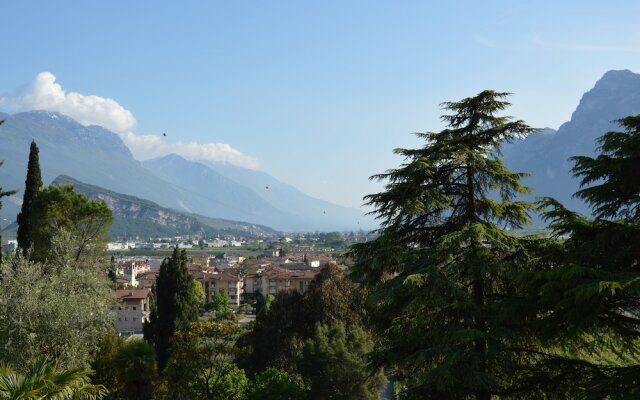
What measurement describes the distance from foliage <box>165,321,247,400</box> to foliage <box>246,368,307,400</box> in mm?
973

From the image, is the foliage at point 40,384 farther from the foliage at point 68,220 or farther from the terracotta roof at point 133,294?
the terracotta roof at point 133,294

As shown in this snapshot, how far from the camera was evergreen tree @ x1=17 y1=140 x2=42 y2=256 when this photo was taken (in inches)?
1058

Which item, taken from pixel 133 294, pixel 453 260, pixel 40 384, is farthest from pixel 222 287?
pixel 40 384

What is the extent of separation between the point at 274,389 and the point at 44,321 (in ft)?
26.5

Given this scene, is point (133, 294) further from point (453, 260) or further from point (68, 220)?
point (453, 260)

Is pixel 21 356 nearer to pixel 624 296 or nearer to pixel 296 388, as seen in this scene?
pixel 296 388

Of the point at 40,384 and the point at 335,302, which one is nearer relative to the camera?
the point at 40,384

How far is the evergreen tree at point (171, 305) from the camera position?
38.4 meters

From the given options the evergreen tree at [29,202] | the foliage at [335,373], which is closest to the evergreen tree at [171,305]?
the evergreen tree at [29,202]

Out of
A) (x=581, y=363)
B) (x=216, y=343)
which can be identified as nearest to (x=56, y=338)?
(x=216, y=343)

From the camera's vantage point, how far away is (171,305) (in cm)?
3881

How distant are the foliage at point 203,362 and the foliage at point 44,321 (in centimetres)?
296

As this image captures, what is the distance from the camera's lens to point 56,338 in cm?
1716

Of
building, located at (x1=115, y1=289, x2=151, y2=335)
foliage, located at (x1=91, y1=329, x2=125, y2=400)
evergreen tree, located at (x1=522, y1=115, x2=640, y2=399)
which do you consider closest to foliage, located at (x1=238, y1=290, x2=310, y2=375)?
foliage, located at (x1=91, y1=329, x2=125, y2=400)
